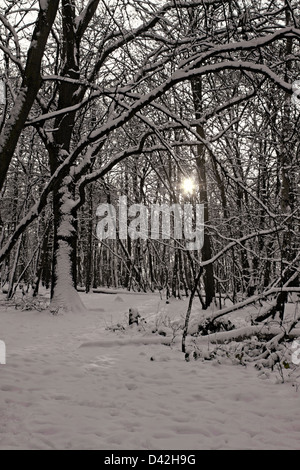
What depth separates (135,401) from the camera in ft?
11.8

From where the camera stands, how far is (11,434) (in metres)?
2.74

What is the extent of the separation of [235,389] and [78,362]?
2.13 m

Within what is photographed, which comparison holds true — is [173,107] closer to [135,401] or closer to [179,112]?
[179,112]

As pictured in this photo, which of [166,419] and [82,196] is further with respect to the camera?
[82,196]

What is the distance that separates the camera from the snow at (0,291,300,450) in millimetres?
2783

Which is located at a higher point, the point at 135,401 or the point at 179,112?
the point at 179,112

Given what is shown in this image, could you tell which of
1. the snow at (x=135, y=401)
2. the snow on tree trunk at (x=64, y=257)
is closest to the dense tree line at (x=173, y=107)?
the snow on tree trunk at (x=64, y=257)

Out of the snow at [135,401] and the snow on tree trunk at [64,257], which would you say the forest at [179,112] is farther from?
the snow at [135,401]

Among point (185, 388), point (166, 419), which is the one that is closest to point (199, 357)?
point (185, 388)

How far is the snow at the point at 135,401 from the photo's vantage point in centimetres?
278

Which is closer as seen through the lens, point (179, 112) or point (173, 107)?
point (179, 112)

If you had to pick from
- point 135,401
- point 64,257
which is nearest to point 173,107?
point 64,257

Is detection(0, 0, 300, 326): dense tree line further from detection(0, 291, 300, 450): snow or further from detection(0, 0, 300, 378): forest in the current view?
detection(0, 291, 300, 450): snow
